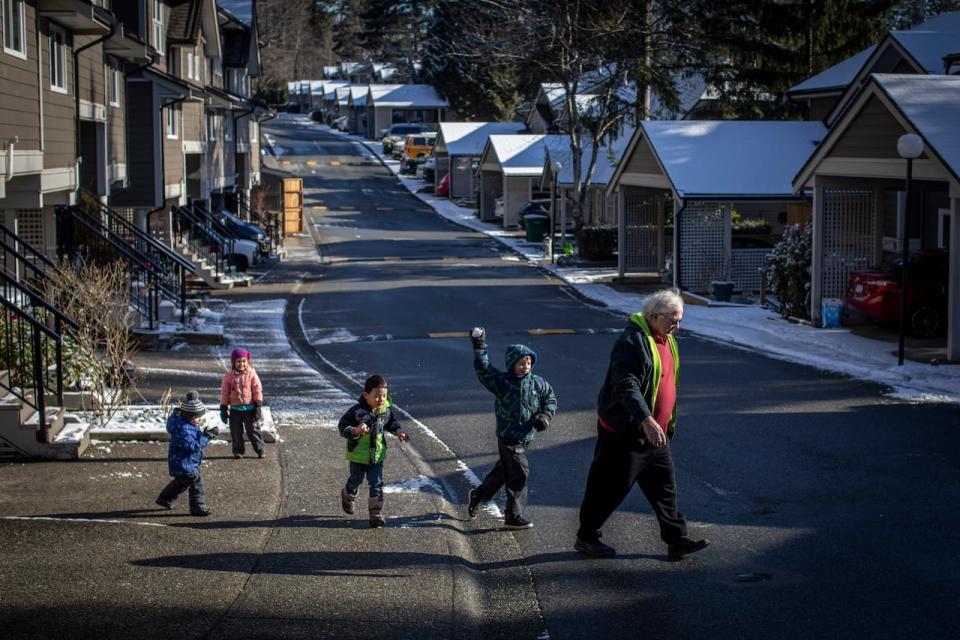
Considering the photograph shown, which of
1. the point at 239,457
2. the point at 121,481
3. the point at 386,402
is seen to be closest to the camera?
the point at 386,402

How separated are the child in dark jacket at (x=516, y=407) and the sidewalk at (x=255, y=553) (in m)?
0.52

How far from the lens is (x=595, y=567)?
A: 320 inches

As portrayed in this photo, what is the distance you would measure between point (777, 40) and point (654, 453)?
148ft

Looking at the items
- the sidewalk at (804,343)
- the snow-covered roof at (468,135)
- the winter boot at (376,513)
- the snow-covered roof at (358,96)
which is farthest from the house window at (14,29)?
the snow-covered roof at (358,96)

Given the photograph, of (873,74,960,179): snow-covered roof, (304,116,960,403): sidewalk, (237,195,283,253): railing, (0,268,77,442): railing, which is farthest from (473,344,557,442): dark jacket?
(237,195,283,253): railing

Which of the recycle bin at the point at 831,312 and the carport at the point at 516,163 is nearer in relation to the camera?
the recycle bin at the point at 831,312

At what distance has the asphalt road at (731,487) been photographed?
7.24m

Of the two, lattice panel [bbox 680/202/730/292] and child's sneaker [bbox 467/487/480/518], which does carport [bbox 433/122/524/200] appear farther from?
child's sneaker [bbox 467/487/480/518]

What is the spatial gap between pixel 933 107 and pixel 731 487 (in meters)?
11.0

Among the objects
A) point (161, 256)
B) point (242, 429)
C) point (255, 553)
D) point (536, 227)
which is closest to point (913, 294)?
point (242, 429)

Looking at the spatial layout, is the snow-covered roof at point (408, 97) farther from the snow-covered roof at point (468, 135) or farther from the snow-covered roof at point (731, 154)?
the snow-covered roof at point (731, 154)

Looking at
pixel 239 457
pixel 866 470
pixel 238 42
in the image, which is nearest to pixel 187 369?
pixel 239 457

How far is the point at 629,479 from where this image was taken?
26.2 ft

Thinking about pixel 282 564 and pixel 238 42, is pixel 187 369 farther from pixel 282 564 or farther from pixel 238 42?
pixel 238 42
